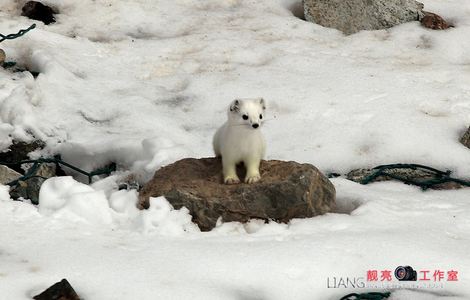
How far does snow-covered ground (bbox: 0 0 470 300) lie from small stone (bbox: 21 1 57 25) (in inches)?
5.9

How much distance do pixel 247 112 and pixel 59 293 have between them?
1.80 metres

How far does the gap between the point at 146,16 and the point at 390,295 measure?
6.43 meters

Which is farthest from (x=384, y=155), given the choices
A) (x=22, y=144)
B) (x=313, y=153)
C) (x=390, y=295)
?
(x=22, y=144)

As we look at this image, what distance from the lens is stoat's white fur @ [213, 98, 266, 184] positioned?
4543 mm

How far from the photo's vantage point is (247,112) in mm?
4527

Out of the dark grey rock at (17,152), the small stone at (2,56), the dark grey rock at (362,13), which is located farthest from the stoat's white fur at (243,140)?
the dark grey rock at (362,13)

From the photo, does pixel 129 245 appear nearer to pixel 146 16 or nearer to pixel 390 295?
pixel 390 295

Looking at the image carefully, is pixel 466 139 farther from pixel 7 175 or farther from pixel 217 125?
pixel 7 175

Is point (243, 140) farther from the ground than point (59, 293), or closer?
farther from the ground

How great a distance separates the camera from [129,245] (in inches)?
163

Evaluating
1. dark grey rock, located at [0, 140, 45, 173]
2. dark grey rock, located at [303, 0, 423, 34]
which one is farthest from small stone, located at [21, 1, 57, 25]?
dark grey rock, located at [303, 0, 423, 34]

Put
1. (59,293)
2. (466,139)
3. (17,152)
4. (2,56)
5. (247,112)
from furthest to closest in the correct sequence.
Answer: (2,56)
(466,139)
(17,152)
(247,112)
(59,293)

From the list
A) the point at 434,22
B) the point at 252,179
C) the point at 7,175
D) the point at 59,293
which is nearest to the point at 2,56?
the point at 7,175

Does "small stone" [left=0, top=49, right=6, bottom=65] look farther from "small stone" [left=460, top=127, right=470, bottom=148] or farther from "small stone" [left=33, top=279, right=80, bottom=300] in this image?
"small stone" [left=460, top=127, right=470, bottom=148]
